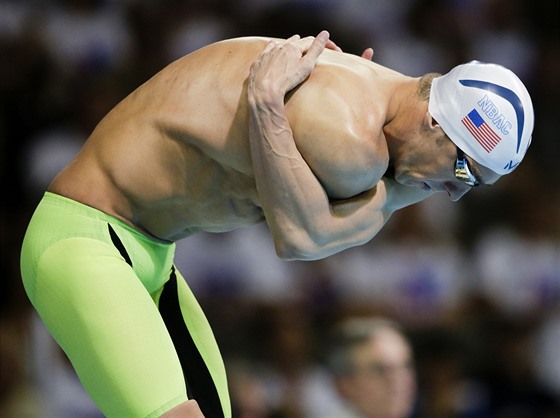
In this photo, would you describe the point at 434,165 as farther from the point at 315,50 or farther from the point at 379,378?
the point at 379,378

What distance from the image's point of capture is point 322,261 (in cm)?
Answer: 852

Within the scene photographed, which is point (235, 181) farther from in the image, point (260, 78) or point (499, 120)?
point (499, 120)

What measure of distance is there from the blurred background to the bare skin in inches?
95.9

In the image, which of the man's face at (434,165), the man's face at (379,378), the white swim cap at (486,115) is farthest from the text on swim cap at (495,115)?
the man's face at (379,378)

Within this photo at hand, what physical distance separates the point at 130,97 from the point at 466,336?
434 centimetres

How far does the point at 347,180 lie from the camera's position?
4273mm

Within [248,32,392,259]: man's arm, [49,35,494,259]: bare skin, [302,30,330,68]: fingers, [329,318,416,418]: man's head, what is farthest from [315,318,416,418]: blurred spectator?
[302,30,330,68]: fingers

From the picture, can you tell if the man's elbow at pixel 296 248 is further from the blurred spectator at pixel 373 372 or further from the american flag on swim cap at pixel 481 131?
the blurred spectator at pixel 373 372

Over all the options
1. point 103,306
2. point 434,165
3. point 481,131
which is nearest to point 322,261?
point 434,165

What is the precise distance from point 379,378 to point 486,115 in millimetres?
2226

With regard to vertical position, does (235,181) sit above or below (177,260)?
above

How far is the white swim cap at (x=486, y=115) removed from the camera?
4324 mm

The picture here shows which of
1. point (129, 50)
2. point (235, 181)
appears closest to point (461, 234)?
point (129, 50)

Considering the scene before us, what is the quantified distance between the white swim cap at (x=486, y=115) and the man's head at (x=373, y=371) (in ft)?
6.66
